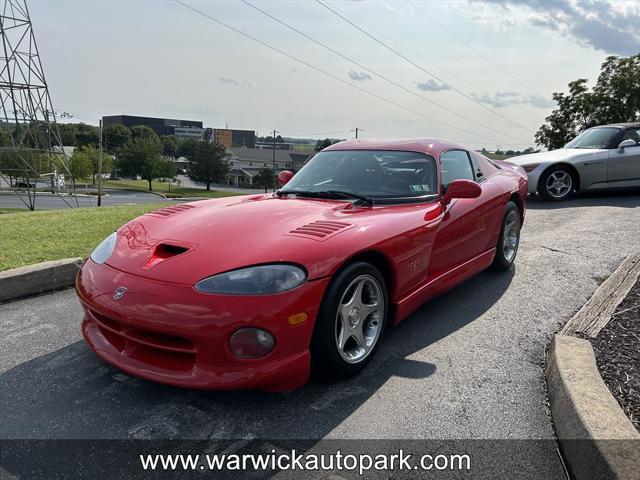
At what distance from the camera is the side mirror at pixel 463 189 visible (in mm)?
3480

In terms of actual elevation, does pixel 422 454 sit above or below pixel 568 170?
below

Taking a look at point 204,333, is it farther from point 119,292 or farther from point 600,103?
point 600,103

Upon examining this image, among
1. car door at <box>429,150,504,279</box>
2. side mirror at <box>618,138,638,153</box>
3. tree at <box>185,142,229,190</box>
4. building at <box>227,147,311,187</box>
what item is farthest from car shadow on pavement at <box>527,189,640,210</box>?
building at <box>227,147,311,187</box>

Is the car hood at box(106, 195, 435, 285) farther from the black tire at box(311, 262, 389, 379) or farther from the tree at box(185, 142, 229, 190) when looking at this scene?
the tree at box(185, 142, 229, 190)

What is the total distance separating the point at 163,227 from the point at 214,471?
157 centimetres

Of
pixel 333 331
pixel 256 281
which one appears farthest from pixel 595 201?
pixel 256 281

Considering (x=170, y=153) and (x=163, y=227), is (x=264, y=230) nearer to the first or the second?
(x=163, y=227)

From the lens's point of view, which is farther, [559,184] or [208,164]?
[208,164]

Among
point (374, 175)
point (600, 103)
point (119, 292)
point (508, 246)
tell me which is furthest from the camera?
point (600, 103)

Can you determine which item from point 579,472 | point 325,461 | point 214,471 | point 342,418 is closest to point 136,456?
point 214,471

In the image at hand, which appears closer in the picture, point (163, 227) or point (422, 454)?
point (422, 454)

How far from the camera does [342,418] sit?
2357 mm

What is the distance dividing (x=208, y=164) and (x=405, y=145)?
77932 mm

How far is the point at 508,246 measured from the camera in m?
4.85
